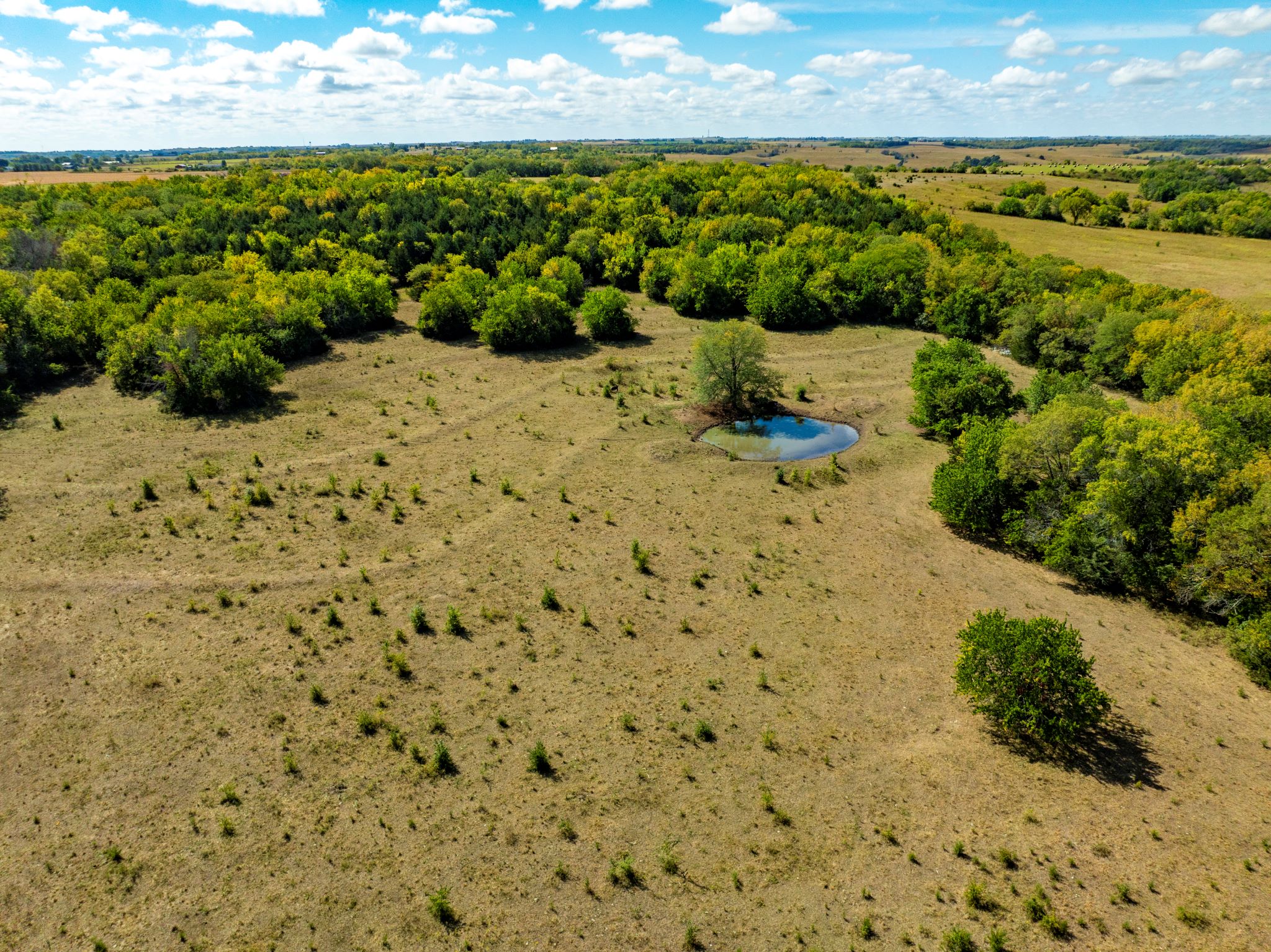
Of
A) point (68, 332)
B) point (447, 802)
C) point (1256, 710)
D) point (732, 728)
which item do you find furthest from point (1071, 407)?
point (68, 332)

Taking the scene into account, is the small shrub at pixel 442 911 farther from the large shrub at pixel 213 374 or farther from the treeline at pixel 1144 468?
the large shrub at pixel 213 374

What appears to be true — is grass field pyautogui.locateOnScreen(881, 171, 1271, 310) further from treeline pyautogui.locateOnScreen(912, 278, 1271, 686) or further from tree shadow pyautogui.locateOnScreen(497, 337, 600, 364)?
tree shadow pyautogui.locateOnScreen(497, 337, 600, 364)

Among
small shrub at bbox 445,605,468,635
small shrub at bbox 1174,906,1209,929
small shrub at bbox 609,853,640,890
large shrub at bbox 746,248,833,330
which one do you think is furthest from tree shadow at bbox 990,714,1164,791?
large shrub at bbox 746,248,833,330

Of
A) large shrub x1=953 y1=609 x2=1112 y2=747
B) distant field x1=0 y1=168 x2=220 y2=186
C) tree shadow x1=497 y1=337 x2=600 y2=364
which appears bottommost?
large shrub x1=953 y1=609 x2=1112 y2=747

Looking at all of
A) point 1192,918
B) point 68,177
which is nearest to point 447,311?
point 1192,918

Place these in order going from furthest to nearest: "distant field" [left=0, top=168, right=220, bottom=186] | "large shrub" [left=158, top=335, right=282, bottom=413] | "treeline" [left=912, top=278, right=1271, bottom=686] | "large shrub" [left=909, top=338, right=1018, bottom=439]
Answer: "distant field" [left=0, top=168, right=220, bottom=186] → "large shrub" [left=158, top=335, right=282, bottom=413] → "large shrub" [left=909, top=338, right=1018, bottom=439] → "treeline" [left=912, top=278, right=1271, bottom=686]

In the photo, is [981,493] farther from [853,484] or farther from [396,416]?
[396,416]
